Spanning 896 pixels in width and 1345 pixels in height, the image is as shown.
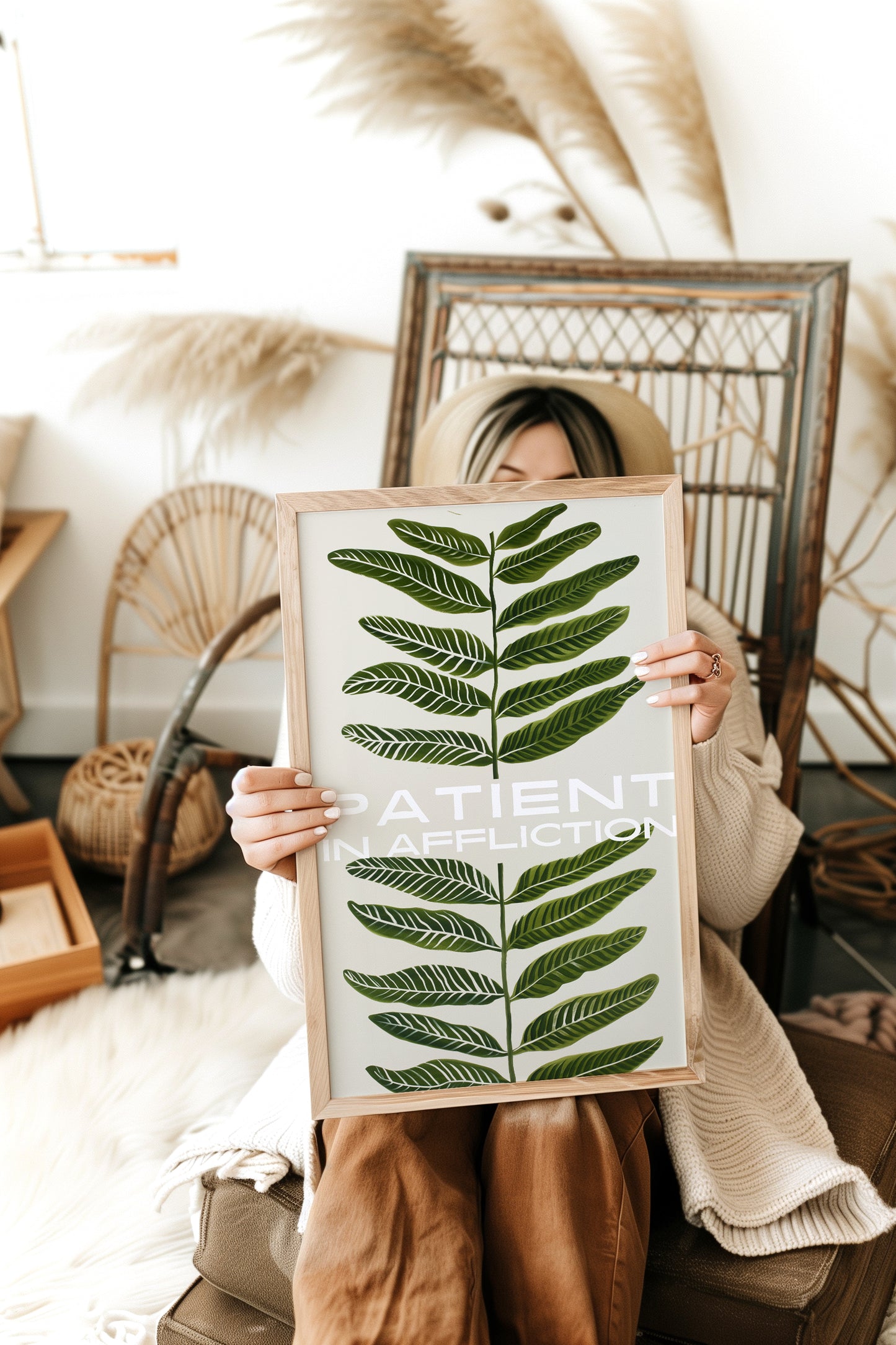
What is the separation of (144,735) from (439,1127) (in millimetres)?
1729

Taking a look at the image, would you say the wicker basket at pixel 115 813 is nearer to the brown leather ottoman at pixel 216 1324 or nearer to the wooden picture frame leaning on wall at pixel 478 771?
the brown leather ottoman at pixel 216 1324

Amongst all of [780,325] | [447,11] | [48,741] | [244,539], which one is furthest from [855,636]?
[48,741]

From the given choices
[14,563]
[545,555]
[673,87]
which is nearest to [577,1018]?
[545,555]

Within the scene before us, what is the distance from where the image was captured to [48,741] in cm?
246

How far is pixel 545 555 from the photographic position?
0.81 metres

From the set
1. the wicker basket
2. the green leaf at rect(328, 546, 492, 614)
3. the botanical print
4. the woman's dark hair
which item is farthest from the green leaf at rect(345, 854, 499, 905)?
the wicker basket

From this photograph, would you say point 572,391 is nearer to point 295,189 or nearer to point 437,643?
point 437,643

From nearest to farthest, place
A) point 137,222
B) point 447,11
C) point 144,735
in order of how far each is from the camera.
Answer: point 447,11 → point 137,222 → point 144,735

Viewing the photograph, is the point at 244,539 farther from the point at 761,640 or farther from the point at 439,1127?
the point at 439,1127

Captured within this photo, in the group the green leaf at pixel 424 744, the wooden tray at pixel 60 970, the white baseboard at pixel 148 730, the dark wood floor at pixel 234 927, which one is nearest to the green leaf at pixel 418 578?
the green leaf at pixel 424 744

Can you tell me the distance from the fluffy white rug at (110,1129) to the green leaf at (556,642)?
0.84 m

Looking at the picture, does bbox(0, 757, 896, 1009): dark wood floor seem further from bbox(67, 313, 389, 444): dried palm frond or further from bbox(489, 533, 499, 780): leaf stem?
bbox(489, 533, 499, 780): leaf stem

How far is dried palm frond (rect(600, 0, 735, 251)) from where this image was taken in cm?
186

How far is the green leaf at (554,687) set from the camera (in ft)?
2.67
